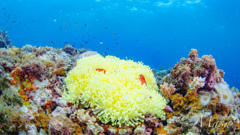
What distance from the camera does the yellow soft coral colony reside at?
3135 millimetres

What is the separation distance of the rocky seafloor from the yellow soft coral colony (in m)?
0.18

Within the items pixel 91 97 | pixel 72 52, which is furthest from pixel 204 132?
pixel 72 52

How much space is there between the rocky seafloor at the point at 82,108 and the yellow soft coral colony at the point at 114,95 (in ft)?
0.60

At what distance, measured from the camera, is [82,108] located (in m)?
3.52

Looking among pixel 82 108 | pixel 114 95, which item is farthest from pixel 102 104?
pixel 82 108

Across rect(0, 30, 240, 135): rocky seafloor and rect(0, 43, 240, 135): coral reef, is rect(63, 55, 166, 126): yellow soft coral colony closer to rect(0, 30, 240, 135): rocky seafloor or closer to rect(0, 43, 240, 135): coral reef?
rect(0, 43, 240, 135): coral reef

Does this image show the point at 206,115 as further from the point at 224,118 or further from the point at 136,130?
the point at 136,130

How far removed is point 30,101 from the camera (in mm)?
3240

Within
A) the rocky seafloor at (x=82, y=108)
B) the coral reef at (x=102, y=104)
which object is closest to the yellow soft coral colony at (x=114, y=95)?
the coral reef at (x=102, y=104)

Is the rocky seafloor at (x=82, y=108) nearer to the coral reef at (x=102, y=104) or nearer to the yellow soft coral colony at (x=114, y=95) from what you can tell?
the coral reef at (x=102, y=104)

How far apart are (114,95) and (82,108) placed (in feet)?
2.96

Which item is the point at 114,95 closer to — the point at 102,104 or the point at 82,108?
the point at 102,104

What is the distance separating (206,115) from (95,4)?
4479 centimetres

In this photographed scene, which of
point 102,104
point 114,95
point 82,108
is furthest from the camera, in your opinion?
point 82,108
